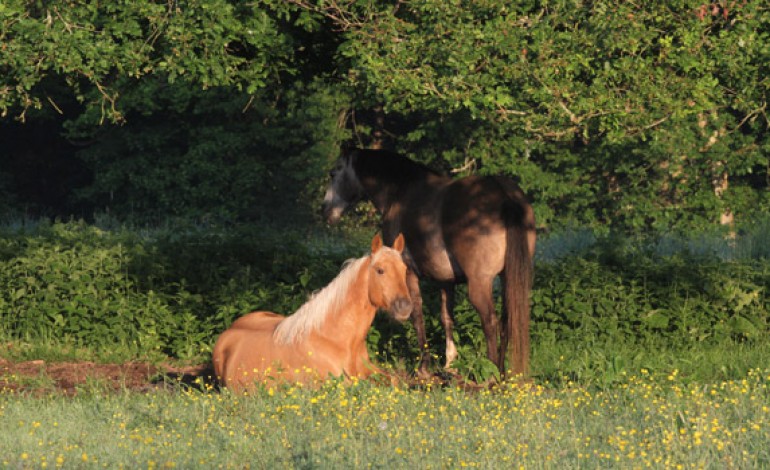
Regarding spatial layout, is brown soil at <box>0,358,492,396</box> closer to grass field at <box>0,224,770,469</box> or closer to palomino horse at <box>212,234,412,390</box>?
grass field at <box>0,224,770,469</box>

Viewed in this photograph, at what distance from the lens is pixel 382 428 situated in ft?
26.8

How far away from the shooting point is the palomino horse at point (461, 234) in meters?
11.5

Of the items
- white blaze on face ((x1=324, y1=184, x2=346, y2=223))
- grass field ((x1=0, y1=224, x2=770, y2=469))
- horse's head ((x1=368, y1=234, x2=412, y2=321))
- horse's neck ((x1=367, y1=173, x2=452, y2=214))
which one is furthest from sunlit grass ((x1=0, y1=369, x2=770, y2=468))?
white blaze on face ((x1=324, y1=184, x2=346, y2=223))

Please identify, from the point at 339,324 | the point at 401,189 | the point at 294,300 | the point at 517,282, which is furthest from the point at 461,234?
the point at 294,300

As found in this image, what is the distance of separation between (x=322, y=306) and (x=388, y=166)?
11.7ft

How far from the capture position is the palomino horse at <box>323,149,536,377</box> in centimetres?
1152

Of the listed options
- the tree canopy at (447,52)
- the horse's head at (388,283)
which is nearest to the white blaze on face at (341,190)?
the tree canopy at (447,52)

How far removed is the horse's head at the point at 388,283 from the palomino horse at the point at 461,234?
1.49m

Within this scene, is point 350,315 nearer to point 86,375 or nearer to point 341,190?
point 86,375

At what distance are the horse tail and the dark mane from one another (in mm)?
1532

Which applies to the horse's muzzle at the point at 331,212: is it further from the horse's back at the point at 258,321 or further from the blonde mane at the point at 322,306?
the blonde mane at the point at 322,306

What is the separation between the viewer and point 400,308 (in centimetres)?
1005

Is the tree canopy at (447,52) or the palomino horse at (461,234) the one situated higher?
the tree canopy at (447,52)

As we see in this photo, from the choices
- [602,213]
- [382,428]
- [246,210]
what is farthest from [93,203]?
[382,428]
